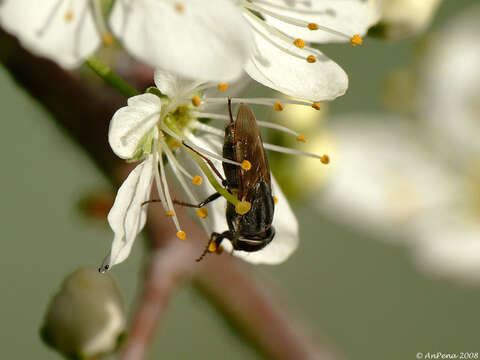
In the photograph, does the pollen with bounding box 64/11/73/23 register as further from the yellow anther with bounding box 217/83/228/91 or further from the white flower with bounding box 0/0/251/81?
the yellow anther with bounding box 217/83/228/91

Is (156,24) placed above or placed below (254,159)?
above

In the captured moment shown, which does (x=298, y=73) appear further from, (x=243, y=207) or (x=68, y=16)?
(x=68, y=16)

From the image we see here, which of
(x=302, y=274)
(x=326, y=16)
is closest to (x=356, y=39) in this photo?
(x=326, y=16)

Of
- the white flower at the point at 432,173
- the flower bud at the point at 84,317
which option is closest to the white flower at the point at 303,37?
the flower bud at the point at 84,317

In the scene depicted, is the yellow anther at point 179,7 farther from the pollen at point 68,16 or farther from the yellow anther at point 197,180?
the yellow anther at point 197,180

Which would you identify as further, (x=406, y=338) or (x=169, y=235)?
(x=406, y=338)

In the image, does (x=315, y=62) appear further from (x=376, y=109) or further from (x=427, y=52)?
(x=376, y=109)

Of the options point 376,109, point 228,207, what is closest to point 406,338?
point 376,109
